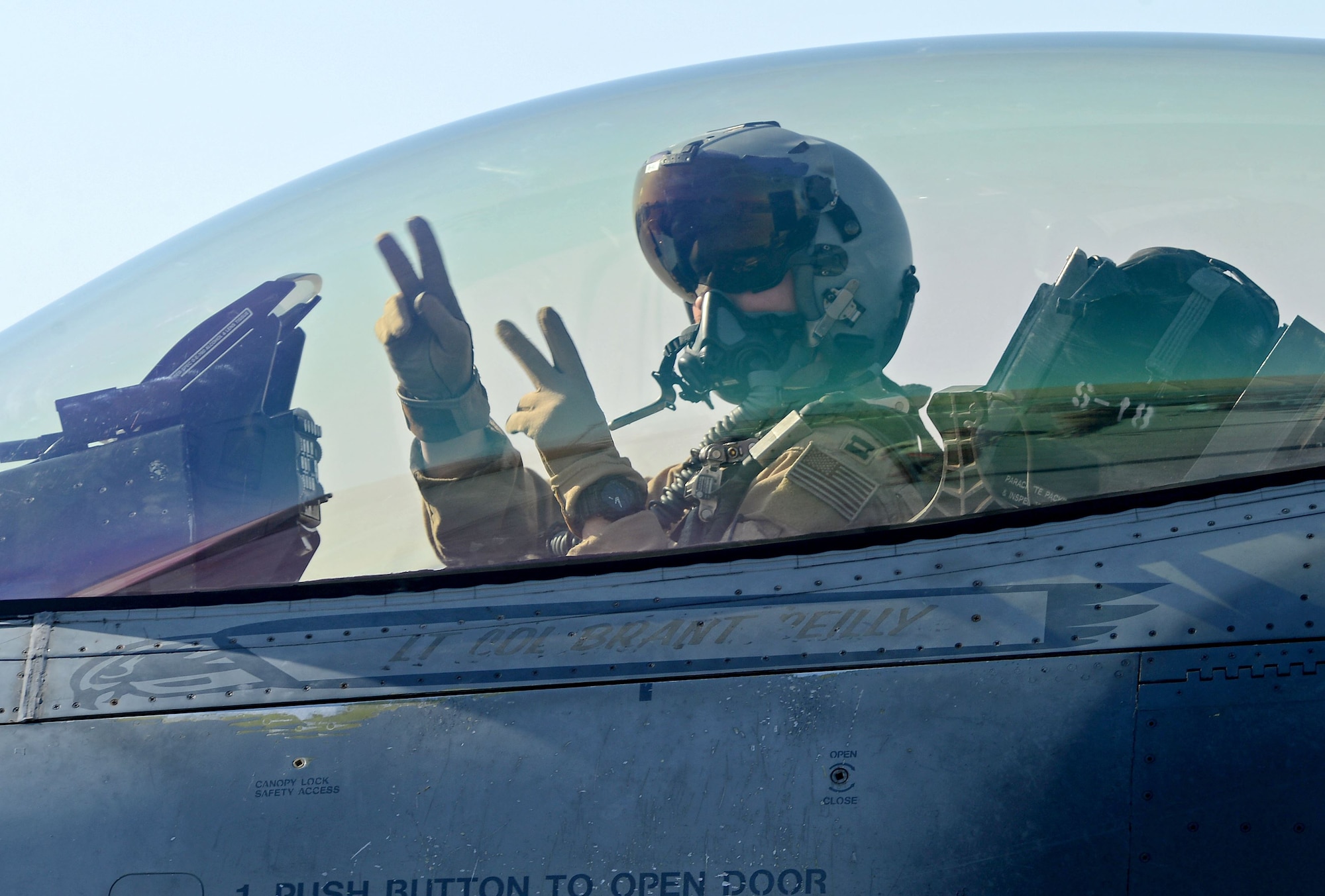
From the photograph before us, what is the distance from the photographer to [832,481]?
312 centimetres

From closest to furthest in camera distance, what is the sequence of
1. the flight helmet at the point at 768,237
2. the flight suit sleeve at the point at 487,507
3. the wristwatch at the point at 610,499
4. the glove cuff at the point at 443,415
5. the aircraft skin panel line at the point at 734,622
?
the aircraft skin panel line at the point at 734,622 < the flight suit sleeve at the point at 487,507 < the wristwatch at the point at 610,499 < the glove cuff at the point at 443,415 < the flight helmet at the point at 768,237

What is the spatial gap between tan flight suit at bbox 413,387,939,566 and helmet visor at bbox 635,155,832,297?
0.60m

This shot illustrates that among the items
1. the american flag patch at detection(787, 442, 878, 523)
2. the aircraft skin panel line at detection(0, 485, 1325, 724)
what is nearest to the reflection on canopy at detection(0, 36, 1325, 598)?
the american flag patch at detection(787, 442, 878, 523)

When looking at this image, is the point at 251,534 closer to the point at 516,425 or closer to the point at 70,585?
the point at 70,585

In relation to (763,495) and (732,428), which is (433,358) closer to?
(732,428)

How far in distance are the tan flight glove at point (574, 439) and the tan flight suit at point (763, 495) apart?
0.15 feet

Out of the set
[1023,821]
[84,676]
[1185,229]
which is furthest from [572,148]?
[1023,821]

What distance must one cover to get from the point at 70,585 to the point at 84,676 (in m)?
0.29

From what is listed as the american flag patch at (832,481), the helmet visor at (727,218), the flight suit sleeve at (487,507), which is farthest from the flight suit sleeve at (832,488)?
the helmet visor at (727,218)

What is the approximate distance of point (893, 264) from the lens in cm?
346

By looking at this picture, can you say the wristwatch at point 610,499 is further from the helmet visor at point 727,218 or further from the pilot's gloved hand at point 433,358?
the helmet visor at point 727,218

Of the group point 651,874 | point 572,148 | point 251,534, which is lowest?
point 651,874

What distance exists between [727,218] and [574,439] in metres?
0.83

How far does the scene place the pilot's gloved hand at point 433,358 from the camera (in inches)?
129
